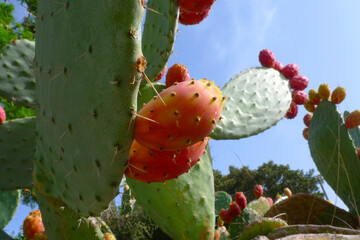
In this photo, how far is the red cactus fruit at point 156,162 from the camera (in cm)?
77

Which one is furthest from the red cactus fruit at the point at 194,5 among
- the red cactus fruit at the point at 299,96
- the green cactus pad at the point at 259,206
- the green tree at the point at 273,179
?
the green tree at the point at 273,179

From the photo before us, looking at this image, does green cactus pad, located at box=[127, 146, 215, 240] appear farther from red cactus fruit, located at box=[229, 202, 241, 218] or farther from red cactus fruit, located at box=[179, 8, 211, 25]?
red cactus fruit, located at box=[229, 202, 241, 218]

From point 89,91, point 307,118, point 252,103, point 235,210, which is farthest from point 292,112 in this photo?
point 89,91

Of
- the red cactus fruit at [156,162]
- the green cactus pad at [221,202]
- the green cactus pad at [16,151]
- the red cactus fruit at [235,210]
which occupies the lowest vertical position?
the red cactus fruit at [156,162]

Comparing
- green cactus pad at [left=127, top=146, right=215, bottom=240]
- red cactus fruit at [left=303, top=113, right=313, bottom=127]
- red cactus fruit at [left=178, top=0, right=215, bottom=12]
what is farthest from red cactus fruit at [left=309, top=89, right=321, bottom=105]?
green cactus pad at [left=127, top=146, right=215, bottom=240]

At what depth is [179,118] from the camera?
66 centimetres

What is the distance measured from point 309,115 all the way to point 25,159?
242 centimetres

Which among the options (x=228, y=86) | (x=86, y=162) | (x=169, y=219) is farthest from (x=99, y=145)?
(x=228, y=86)

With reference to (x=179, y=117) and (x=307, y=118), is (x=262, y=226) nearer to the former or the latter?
(x=179, y=117)

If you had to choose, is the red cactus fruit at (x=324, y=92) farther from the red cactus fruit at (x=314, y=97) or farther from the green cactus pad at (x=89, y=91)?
the green cactus pad at (x=89, y=91)

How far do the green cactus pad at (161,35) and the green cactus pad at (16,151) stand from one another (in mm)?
654

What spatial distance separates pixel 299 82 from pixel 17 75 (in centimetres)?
180

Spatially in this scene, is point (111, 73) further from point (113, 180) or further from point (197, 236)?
point (197, 236)

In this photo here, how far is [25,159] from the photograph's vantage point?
5.11 ft
